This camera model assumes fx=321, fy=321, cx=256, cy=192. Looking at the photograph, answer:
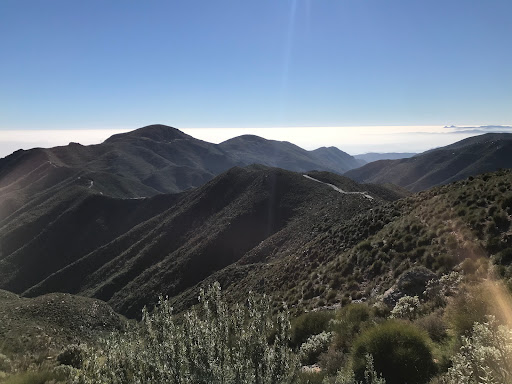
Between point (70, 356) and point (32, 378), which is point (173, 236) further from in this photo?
point (32, 378)

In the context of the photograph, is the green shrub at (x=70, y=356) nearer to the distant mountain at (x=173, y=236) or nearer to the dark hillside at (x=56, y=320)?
the dark hillside at (x=56, y=320)

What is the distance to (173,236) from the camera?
268 ft

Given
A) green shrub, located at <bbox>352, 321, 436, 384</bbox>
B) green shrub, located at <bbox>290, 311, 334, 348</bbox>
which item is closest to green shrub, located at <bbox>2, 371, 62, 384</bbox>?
green shrub, located at <bbox>290, 311, 334, 348</bbox>

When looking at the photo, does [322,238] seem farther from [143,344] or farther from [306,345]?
[143,344]

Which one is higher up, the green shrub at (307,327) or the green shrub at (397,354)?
the green shrub at (397,354)

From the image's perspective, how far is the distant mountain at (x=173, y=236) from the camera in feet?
196

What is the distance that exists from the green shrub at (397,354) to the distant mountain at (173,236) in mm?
37766

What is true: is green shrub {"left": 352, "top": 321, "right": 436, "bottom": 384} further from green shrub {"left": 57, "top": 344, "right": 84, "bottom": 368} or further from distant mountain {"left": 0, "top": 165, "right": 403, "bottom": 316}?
distant mountain {"left": 0, "top": 165, "right": 403, "bottom": 316}

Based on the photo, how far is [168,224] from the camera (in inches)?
3396

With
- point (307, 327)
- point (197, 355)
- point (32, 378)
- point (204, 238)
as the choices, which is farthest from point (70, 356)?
point (204, 238)

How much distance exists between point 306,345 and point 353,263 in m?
13.0

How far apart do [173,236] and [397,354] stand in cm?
7905

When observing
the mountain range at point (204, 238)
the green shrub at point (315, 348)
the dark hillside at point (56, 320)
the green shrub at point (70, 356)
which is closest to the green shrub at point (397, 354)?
the green shrub at point (315, 348)

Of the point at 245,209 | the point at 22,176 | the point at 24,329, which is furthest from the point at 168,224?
the point at 22,176
